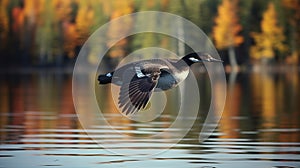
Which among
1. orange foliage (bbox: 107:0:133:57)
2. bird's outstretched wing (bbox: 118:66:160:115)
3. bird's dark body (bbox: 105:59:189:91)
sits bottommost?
bird's outstretched wing (bbox: 118:66:160:115)

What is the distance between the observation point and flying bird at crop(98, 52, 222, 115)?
13.0m

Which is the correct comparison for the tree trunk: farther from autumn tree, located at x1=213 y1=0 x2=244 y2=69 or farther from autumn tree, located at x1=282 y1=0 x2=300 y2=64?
autumn tree, located at x1=282 y1=0 x2=300 y2=64

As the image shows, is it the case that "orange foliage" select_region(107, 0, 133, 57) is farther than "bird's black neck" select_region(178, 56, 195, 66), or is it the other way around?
"orange foliage" select_region(107, 0, 133, 57)

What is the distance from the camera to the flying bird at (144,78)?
13.0m

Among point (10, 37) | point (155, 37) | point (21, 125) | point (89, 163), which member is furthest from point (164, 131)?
point (10, 37)

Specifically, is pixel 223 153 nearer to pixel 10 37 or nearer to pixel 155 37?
pixel 155 37

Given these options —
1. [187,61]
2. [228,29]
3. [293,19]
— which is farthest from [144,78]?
[293,19]

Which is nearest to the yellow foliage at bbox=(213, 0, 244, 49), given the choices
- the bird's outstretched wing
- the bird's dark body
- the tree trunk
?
the tree trunk

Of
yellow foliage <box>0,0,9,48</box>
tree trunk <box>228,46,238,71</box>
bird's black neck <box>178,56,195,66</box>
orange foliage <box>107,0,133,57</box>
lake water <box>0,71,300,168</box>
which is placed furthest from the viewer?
yellow foliage <box>0,0,9,48</box>

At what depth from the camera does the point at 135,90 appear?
43.4ft

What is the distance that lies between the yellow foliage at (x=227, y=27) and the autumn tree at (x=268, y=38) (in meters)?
1.91

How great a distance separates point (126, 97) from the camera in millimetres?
13031

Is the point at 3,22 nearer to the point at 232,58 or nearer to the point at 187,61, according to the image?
the point at 232,58

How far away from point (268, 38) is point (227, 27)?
4995mm
